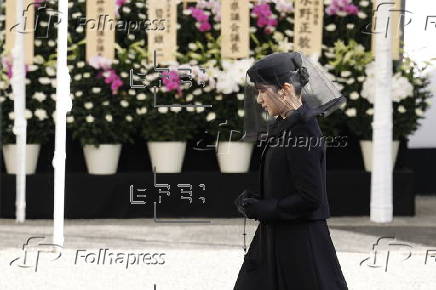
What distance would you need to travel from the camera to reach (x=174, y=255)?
30.9 ft

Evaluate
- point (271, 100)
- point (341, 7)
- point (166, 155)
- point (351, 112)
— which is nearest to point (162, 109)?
point (166, 155)

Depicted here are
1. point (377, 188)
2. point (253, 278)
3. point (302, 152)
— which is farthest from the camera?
point (377, 188)

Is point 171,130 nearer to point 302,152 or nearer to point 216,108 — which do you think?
point 216,108

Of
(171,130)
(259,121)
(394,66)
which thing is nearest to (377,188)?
(394,66)

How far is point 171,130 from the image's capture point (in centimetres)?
1205

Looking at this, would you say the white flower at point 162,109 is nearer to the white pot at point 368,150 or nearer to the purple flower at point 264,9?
the purple flower at point 264,9

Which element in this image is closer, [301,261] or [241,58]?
Result: [301,261]

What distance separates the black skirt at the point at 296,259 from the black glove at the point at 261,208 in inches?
4.5

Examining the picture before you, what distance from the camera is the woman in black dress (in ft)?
15.1

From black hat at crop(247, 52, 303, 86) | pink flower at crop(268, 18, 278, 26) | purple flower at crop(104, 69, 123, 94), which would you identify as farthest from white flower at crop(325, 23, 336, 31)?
black hat at crop(247, 52, 303, 86)

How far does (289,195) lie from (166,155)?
7.44 metres

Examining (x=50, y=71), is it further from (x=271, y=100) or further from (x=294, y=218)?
(x=294, y=218)

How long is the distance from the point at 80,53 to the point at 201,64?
1.36 m

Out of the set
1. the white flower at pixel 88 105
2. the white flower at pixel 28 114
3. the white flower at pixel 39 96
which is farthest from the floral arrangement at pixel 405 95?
the white flower at pixel 28 114
